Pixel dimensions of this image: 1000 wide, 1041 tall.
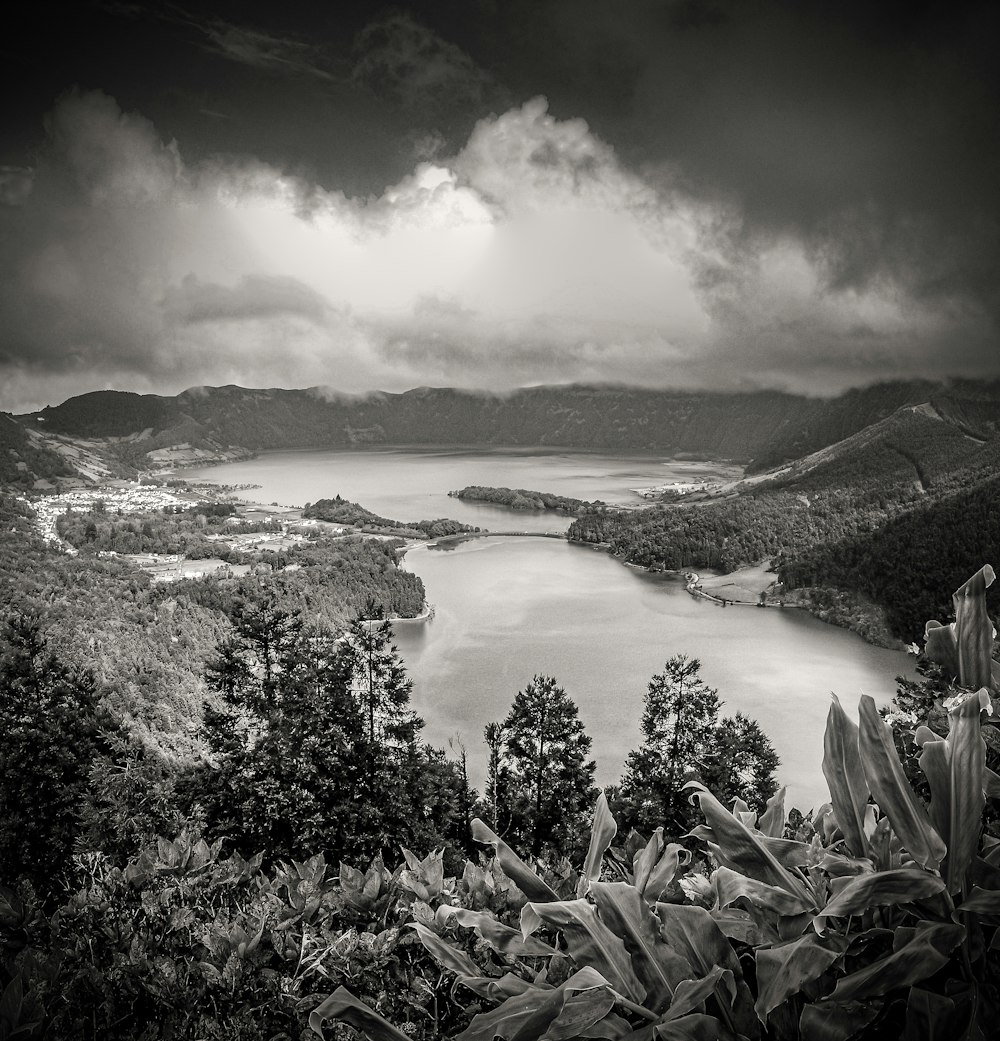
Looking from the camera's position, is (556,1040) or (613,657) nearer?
(556,1040)

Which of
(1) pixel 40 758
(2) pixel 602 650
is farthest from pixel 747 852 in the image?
(2) pixel 602 650

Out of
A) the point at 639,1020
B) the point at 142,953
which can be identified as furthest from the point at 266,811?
the point at 639,1020

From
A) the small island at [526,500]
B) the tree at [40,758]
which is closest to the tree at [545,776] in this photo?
the tree at [40,758]

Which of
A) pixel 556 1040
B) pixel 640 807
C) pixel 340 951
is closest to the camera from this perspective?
pixel 556 1040

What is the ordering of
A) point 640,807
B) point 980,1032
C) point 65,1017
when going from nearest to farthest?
1. point 980,1032
2. point 65,1017
3. point 640,807

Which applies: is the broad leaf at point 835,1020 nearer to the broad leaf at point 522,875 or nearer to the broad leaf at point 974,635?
the broad leaf at point 522,875

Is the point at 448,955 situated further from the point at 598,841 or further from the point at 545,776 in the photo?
the point at 545,776

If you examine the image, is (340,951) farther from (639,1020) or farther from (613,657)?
(613,657)
